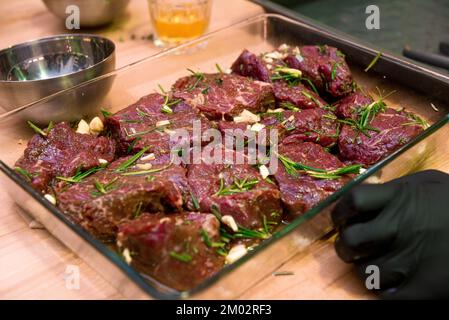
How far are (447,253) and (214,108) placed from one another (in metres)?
1.26

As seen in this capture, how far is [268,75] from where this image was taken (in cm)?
291

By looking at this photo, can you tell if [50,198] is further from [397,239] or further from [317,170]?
[397,239]

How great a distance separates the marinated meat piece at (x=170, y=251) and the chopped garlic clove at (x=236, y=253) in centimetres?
7

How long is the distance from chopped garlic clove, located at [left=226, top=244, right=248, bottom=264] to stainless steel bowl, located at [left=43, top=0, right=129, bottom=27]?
2.14m

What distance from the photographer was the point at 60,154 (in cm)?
243

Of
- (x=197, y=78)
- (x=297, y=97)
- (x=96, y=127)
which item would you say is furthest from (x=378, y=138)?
(x=96, y=127)

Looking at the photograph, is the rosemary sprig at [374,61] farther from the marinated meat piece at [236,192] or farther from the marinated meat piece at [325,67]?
the marinated meat piece at [236,192]

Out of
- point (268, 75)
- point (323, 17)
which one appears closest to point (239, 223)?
point (268, 75)

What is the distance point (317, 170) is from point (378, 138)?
37 cm

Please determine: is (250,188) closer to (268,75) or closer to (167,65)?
(268,75)

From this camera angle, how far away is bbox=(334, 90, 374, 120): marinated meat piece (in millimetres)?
2643

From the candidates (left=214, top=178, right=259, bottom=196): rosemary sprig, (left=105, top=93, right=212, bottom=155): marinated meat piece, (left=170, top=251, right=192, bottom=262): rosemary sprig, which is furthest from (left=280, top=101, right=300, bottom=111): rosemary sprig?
(left=170, top=251, right=192, bottom=262): rosemary sprig

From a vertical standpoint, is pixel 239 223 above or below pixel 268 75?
below

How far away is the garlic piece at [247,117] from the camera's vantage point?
2.64m
